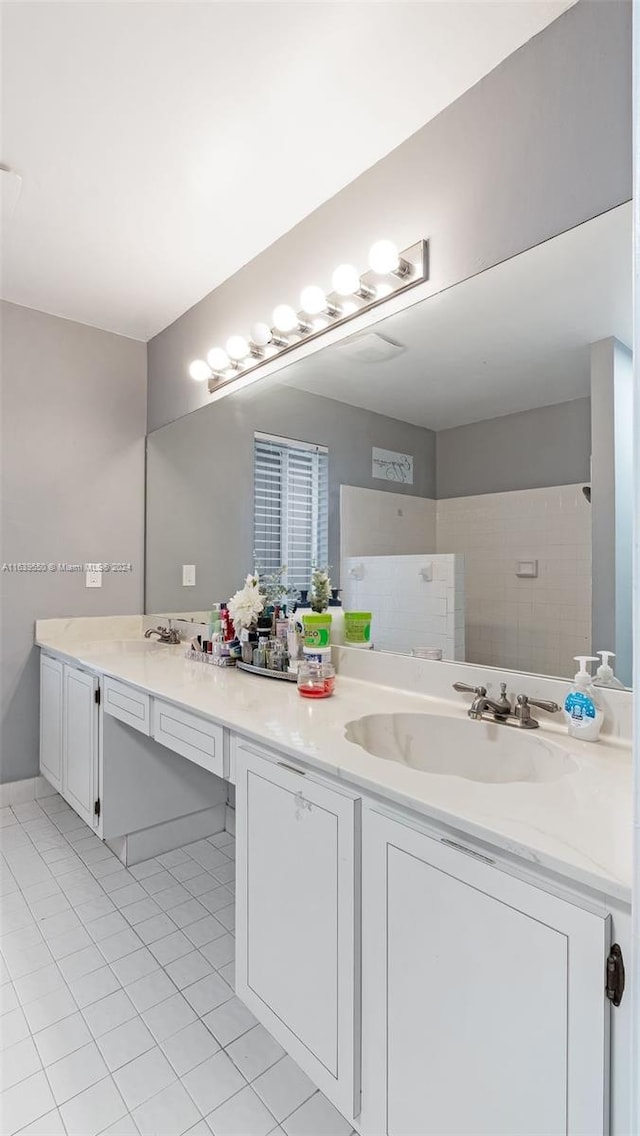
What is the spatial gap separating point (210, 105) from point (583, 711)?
5.67ft

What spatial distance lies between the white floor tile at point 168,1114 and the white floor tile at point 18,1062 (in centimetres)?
28

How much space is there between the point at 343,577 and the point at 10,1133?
4.73 feet

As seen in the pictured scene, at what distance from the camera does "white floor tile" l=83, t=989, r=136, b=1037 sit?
1312 mm

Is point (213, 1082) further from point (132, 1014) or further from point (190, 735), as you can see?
point (190, 735)

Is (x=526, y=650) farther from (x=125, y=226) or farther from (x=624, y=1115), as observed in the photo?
(x=125, y=226)

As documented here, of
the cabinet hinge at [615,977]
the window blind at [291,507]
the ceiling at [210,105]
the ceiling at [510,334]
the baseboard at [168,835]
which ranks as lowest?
the baseboard at [168,835]

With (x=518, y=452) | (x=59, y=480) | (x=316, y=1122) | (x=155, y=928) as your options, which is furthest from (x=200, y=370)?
(x=316, y=1122)

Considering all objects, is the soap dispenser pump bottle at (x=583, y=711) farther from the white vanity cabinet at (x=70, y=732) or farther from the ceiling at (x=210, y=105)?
the white vanity cabinet at (x=70, y=732)

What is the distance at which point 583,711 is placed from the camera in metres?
1.11

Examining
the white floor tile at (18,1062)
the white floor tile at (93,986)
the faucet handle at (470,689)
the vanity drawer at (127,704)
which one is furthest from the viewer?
the vanity drawer at (127,704)

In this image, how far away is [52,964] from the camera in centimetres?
152

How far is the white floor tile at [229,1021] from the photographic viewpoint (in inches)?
51.0

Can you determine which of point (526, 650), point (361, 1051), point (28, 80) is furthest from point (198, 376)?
point (361, 1051)

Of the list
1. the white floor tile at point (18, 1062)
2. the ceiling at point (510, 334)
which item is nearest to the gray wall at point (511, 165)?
the ceiling at point (510, 334)
